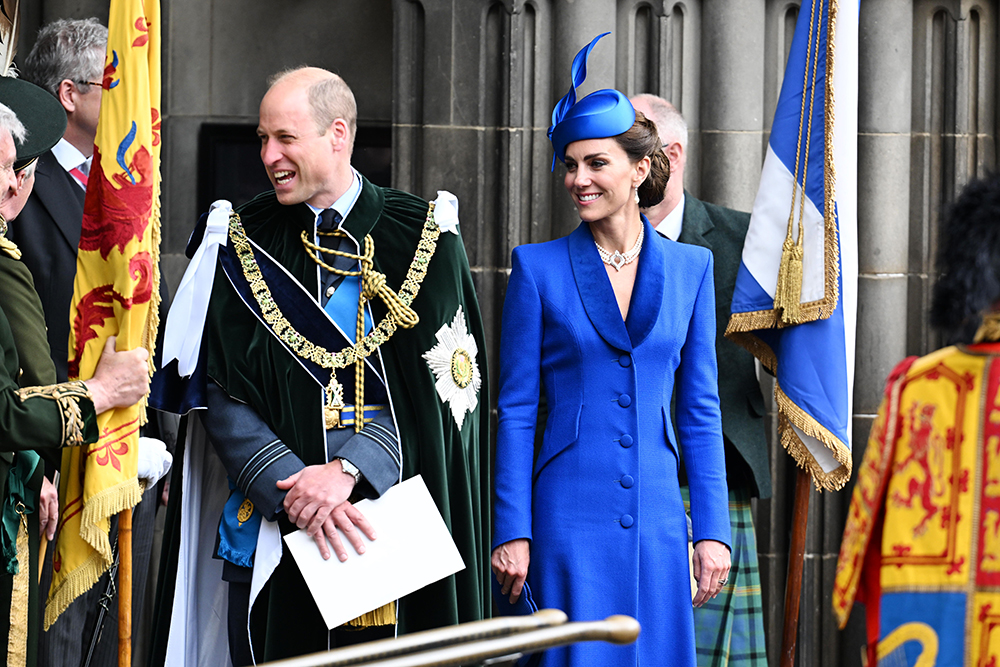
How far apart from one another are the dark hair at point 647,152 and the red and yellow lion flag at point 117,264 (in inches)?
46.7

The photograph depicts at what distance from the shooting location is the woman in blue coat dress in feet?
10.3

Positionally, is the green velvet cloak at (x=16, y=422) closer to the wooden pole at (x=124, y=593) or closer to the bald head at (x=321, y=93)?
the wooden pole at (x=124, y=593)

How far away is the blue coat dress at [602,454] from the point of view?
10.3 ft

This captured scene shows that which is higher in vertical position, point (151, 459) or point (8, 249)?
point (8, 249)

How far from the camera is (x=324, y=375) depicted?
3.24 meters

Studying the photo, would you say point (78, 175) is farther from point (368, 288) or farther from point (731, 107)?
point (731, 107)

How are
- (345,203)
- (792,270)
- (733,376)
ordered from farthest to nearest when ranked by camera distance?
(733,376), (792,270), (345,203)

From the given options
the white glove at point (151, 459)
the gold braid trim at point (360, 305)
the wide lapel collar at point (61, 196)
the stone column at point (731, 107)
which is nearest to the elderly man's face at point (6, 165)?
the gold braid trim at point (360, 305)

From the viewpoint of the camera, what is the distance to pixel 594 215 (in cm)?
326

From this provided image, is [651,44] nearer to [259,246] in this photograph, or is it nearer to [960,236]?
[259,246]

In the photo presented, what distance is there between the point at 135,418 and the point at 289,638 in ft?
2.20

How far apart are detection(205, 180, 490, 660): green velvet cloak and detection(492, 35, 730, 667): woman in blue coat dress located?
0.67 ft

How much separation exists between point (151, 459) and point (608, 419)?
4.53 feet

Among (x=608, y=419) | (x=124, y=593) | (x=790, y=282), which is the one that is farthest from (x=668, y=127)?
(x=124, y=593)
